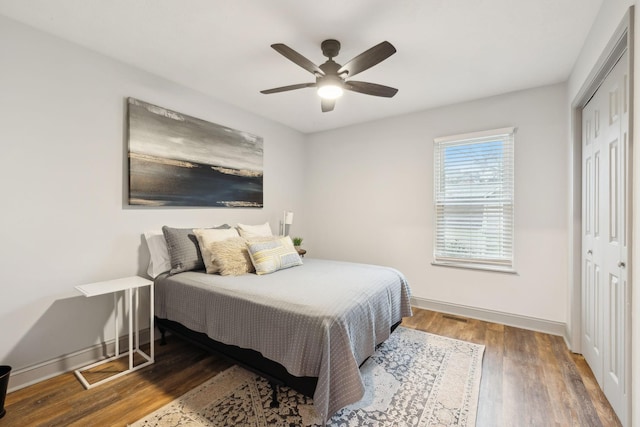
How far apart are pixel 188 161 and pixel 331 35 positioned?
191cm

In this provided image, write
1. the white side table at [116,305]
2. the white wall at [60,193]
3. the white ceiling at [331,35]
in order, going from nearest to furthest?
the white ceiling at [331,35]
the white wall at [60,193]
the white side table at [116,305]

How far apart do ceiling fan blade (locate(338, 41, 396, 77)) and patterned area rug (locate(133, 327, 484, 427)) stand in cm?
230

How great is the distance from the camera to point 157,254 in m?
2.64

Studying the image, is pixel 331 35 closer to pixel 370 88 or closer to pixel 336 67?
pixel 336 67

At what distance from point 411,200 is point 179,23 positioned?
3026mm

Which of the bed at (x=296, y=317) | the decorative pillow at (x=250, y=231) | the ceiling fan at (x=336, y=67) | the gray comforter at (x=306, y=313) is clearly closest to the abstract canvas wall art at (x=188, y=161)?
the decorative pillow at (x=250, y=231)

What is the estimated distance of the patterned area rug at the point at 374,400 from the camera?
65.5 inches

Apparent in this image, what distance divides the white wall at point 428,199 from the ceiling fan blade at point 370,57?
1884mm

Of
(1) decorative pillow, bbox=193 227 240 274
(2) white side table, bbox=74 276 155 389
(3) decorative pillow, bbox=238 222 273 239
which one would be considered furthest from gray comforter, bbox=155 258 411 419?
(3) decorative pillow, bbox=238 222 273 239

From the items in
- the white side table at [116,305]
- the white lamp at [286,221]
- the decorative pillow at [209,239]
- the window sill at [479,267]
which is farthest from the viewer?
the white lamp at [286,221]

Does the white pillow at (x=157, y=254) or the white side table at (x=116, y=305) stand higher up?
the white pillow at (x=157, y=254)

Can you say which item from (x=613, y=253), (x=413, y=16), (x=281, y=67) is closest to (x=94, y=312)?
(x=281, y=67)

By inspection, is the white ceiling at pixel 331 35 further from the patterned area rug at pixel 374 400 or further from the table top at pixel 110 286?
the patterned area rug at pixel 374 400

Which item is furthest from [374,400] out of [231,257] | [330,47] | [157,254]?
[330,47]
